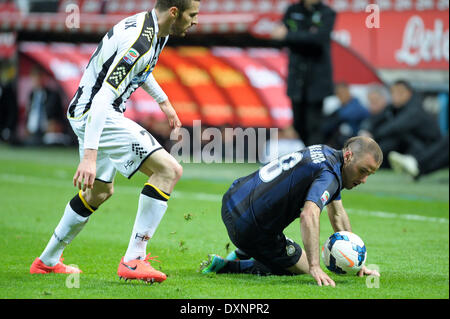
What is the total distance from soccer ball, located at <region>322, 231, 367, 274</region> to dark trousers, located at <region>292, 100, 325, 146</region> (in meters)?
5.47

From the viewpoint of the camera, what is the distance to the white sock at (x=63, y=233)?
5871 millimetres

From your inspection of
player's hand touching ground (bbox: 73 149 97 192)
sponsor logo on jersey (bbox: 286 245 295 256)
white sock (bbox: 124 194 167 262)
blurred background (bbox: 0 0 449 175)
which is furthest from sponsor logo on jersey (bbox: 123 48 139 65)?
blurred background (bbox: 0 0 449 175)

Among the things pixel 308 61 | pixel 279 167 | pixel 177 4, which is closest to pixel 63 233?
pixel 279 167

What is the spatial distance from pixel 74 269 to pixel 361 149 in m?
2.18

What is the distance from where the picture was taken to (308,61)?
1147cm

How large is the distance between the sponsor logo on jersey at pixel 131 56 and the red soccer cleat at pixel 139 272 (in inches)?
49.9

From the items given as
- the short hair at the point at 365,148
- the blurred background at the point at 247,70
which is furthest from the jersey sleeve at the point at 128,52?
the blurred background at the point at 247,70

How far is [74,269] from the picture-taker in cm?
601

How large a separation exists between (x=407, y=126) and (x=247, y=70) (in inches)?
180

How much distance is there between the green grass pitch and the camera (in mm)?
5309

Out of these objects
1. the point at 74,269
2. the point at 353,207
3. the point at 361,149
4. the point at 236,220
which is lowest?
the point at 353,207

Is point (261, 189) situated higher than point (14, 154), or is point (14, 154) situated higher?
point (261, 189)
